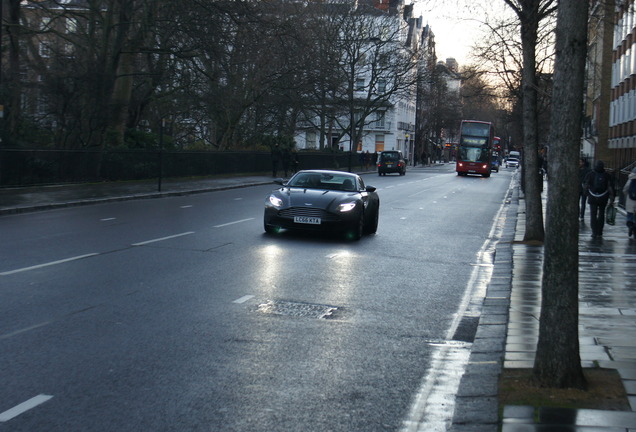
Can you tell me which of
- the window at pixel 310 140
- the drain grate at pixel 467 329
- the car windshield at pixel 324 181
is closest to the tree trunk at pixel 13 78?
the car windshield at pixel 324 181

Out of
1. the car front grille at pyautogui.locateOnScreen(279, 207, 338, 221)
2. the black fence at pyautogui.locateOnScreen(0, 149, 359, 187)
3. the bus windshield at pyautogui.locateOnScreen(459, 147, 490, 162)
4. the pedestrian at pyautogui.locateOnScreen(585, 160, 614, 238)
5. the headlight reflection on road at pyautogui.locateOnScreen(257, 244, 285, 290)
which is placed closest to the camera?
the headlight reflection on road at pyautogui.locateOnScreen(257, 244, 285, 290)

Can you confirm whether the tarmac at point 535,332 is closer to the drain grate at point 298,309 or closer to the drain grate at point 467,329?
the drain grate at point 467,329

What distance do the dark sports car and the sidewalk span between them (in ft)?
9.41

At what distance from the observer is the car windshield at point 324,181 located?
669 inches

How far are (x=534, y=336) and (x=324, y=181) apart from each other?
33.2ft

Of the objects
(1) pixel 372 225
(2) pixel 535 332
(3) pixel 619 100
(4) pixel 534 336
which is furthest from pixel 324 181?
(3) pixel 619 100

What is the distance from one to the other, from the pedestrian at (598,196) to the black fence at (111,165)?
1594 centimetres

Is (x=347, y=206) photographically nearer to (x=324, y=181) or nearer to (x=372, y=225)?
(x=324, y=181)

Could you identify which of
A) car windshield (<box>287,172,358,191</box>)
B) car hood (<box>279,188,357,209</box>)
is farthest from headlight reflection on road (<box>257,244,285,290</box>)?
car windshield (<box>287,172,358,191</box>)

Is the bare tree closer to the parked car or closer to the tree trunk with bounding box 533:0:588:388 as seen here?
the tree trunk with bounding box 533:0:588:388

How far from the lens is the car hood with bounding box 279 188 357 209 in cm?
1571

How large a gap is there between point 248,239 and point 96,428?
34.7 feet

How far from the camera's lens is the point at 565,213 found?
5.54 meters

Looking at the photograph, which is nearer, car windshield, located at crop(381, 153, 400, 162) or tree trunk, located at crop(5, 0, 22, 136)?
tree trunk, located at crop(5, 0, 22, 136)
